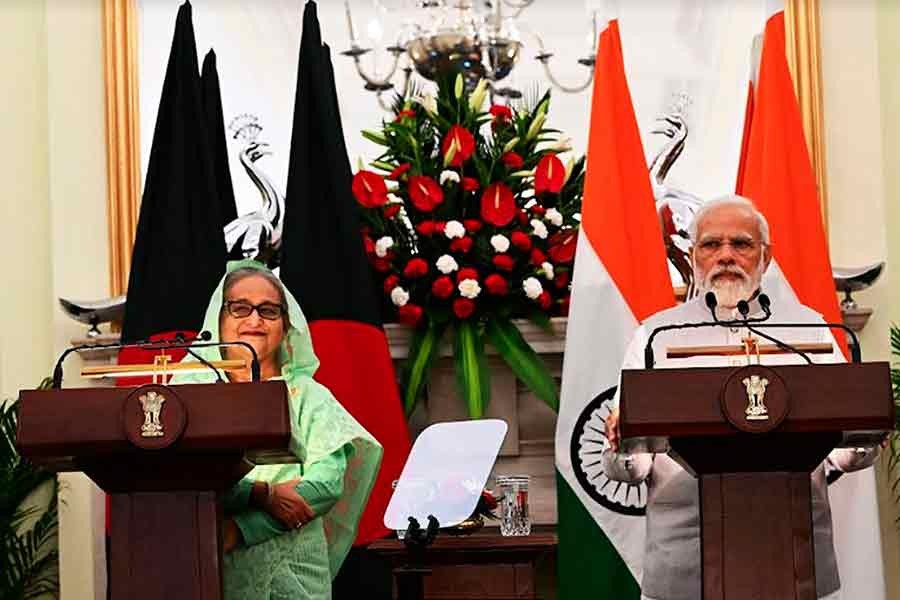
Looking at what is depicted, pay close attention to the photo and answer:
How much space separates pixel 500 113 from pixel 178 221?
1163mm

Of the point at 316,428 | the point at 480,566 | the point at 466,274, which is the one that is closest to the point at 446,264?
the point at 466,274

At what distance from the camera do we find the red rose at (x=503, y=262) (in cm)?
580

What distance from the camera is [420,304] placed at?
5926 mm

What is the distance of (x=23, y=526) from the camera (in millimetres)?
6086

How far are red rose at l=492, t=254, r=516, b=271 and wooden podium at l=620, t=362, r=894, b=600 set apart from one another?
6.31ft

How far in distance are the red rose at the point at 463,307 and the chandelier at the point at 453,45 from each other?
0.82 m

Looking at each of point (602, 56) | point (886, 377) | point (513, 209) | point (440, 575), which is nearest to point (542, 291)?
point (513, 209)

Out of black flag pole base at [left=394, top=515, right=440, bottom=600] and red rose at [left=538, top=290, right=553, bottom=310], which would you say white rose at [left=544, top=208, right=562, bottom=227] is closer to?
red rose at [left=538, top=290, right=553, bottom=310]

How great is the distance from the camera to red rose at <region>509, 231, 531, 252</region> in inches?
229

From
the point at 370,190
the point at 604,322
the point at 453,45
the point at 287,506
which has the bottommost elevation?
the point at 287,506

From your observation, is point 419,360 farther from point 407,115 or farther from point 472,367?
point 407,115

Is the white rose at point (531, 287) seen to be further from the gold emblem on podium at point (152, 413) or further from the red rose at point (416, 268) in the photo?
the gold emblem on podium at point (152, 413)

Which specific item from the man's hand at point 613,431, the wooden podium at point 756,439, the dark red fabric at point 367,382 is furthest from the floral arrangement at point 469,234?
the wooden podium at point 756,439

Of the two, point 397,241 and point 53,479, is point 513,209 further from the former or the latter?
point 53,479
